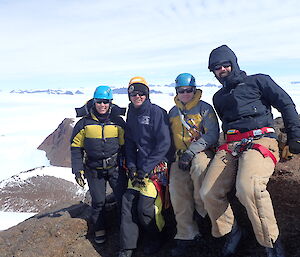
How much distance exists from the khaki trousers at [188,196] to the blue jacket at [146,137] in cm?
60

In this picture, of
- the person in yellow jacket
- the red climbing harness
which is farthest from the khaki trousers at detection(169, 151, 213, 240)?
the red climbing harness

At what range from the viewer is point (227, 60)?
5270 mm

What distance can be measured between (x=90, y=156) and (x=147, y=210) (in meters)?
1.77

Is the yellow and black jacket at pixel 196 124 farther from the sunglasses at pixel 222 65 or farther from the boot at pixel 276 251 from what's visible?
the boot at pixel 276 251

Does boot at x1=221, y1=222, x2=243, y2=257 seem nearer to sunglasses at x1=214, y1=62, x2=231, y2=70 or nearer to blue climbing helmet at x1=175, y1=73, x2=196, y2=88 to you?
blue climbing helmet at x1=175, y1=73, x2=196, y2=88

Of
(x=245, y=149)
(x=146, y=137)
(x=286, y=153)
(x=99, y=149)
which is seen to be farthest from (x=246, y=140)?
(x=99, y=149)

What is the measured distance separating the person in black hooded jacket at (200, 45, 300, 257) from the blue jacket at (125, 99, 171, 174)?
1.13 meters

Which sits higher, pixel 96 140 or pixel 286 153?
pixel 96 140

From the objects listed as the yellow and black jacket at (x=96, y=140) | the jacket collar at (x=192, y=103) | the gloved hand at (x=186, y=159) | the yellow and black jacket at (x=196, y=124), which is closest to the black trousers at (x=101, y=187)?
the yellow and black jacket at (x=96, y=140)

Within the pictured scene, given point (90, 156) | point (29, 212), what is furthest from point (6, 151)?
point (90, 156)

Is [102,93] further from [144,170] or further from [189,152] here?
[189,152]

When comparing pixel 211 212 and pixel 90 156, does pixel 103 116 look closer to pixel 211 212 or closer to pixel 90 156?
pixel 90 156

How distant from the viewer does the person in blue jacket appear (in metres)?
5.60

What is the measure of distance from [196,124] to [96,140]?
2164 mm
